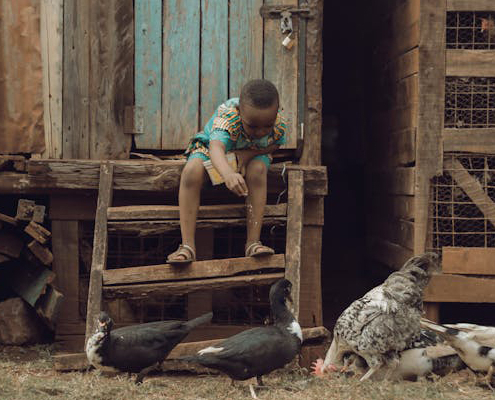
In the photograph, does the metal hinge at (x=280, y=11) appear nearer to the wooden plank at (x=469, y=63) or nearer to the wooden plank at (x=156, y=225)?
the wooden plank at (x=469, y=63)

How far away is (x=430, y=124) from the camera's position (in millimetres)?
5902

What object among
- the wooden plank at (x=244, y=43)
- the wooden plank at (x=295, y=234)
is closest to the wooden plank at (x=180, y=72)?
the wooden plank at (x=244, y=43)

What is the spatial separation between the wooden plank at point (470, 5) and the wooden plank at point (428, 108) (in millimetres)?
83

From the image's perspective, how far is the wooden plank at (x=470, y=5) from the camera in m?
5.89

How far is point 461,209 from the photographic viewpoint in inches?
251

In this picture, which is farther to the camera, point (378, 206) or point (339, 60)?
point (339, 60)

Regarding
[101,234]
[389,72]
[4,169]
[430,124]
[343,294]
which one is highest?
[389,72]

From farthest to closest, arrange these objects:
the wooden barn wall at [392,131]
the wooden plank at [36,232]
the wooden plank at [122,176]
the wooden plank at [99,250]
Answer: the wooden barn wall at [392,131] < the wooden plank at [36,232] < the wooden plank at [122,176] < the wooden plank at [99,250]

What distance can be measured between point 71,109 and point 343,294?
12.0 ft

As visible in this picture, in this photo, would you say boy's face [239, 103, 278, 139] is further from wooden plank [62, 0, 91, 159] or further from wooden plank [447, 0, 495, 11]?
wooden plank [447, 0, 495, 11]

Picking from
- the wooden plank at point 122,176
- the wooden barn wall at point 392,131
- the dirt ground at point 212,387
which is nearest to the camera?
the dirt ground at point 212,387

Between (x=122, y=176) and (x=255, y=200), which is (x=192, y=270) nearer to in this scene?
(x=255, y=200)

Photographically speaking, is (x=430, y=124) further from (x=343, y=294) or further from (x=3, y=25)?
(x=3, y=25)

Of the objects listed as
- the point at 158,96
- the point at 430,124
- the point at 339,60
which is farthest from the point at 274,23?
the point at 339,60
